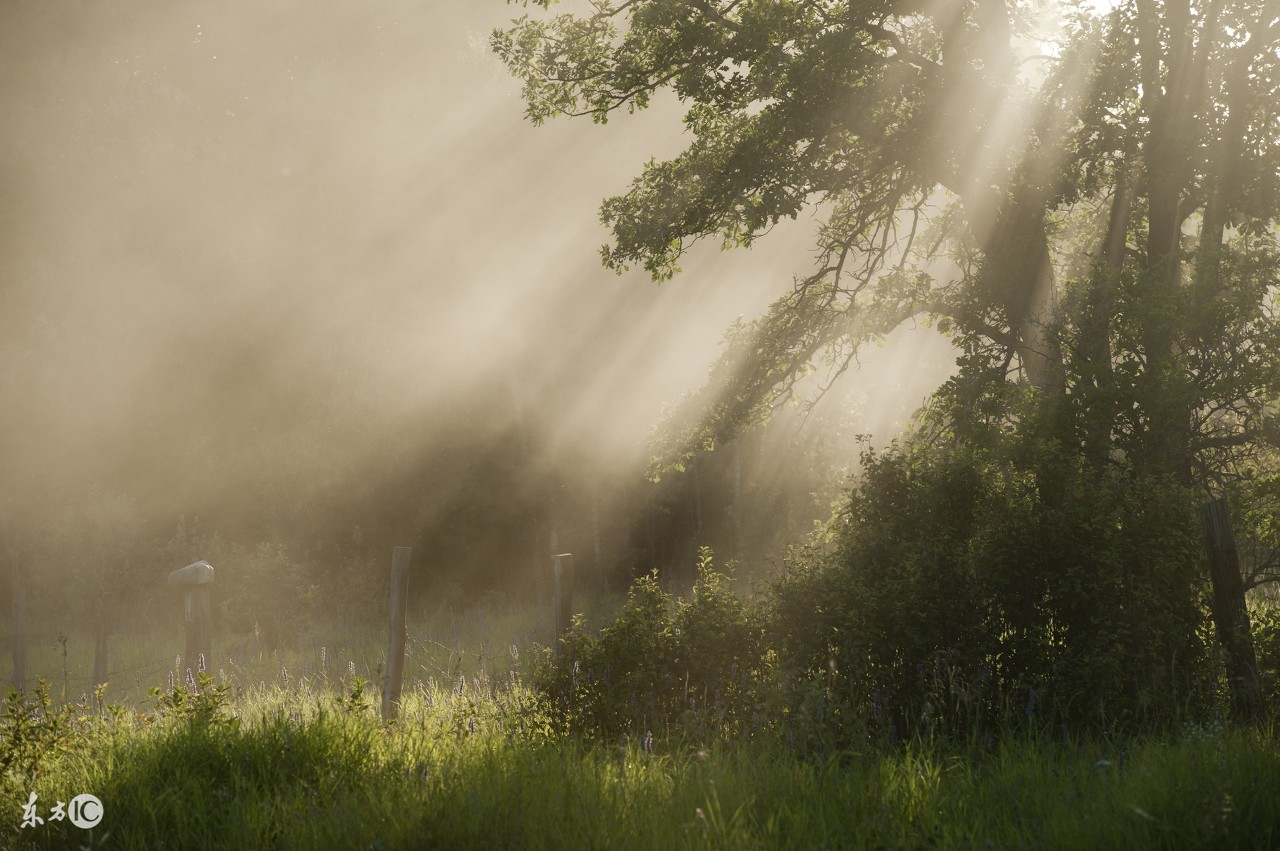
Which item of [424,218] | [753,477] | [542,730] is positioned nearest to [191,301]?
[424,218]

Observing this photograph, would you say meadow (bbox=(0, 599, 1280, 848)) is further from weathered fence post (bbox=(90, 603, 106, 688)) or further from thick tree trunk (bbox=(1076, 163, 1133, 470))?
weathered fence post (bbox=(90, 603, 106, 688))

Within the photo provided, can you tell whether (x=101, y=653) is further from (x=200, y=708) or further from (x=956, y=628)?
(x=956, y=628)

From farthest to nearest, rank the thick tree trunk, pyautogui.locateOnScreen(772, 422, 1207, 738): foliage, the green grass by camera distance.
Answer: the thick tree trunk, pyautogui.locateOnScreen(772, 422, 1207, 738): foliage, the green grass

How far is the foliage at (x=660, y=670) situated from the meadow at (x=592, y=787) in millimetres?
346

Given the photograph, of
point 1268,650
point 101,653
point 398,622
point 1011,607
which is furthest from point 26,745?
point 101,653

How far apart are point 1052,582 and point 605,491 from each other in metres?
19.7

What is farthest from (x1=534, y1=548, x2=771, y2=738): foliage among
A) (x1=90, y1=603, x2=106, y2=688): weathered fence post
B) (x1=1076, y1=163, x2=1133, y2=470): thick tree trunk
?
(x1=90, y1=603, x2=106, y2=688): weathered fence post

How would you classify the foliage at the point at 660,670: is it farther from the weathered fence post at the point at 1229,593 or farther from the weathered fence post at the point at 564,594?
the weathered fence post at the point at 1229,593

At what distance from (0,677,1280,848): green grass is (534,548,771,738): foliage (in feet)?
2.81

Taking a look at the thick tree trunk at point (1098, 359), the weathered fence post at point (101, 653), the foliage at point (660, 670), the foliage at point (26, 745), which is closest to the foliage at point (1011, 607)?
the foliage at point (660, 670)

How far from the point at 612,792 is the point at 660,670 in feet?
9.00

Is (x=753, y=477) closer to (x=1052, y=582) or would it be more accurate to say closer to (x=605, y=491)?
(x=605, y=491)

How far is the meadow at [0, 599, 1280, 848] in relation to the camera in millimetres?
4676

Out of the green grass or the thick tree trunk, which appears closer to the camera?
the green grass
